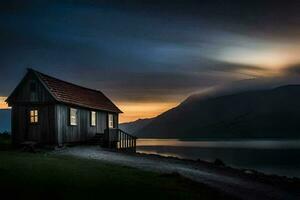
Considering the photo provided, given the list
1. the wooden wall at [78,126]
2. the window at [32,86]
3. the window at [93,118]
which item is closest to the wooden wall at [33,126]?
the wooden wall at [78,126]

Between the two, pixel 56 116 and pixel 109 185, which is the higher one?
pixel 56 116

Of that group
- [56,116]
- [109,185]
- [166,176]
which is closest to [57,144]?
[56,116]

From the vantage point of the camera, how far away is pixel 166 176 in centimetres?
2406

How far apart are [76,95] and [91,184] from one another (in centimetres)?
2871

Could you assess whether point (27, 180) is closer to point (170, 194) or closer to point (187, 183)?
point (170, 194)

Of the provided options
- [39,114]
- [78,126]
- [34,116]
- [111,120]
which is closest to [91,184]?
[39,114]

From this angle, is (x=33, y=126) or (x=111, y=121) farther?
(x=111, y=121)

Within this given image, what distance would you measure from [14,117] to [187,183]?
25604mm

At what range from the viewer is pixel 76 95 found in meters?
47.3

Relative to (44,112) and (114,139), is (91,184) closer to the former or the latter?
(44,112)

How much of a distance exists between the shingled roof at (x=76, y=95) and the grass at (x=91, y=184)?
1680 centimetres

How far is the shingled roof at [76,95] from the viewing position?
1635 inches

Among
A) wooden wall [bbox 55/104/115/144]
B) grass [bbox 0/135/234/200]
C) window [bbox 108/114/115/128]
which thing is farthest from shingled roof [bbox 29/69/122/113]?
grass [bbox 0/135/234/200]

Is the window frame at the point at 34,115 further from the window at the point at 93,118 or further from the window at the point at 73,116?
the window at the point at 93,118
